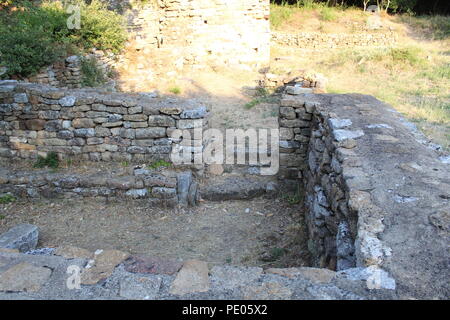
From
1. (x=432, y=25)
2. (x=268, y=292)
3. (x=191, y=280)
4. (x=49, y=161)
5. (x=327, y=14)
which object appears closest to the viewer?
(x=268, y=292)

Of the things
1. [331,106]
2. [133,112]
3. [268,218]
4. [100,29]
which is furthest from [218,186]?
[100,29]

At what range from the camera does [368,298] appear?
1.91 m

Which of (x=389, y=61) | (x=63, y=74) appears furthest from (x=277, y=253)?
(x=389, y=61)

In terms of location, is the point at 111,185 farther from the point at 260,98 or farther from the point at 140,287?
the point at 260,98

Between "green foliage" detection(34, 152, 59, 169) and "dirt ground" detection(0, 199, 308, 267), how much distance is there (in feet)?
2.02

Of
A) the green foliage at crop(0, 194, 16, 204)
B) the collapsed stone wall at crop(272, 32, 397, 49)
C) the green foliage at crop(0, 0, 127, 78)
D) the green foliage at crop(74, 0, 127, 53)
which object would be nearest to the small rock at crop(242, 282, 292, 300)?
the green foliage at crop(0, 194, 16, 204)

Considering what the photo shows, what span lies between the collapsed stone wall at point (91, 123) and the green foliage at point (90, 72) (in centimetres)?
341

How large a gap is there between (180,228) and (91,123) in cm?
215

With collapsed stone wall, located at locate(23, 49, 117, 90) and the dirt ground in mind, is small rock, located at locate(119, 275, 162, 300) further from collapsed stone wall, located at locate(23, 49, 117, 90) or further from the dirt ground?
collapsed stone wall, located at locate(23, 49, 117, 90)

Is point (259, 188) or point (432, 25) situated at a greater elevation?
point (432, 25)

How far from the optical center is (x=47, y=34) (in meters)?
8.72

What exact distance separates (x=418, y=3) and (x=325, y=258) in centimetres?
2046

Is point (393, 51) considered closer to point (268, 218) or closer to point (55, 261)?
point (268, 218)

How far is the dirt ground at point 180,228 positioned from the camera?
14.0 feet
